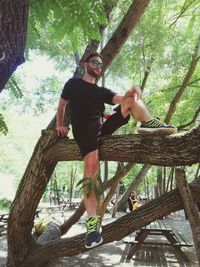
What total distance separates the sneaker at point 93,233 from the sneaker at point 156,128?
3.67 ft

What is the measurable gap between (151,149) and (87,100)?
3.28ft

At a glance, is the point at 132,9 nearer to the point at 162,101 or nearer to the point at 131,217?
the point at 131,217

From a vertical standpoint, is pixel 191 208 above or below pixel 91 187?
above

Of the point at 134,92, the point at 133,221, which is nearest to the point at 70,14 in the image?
the point at 134,92

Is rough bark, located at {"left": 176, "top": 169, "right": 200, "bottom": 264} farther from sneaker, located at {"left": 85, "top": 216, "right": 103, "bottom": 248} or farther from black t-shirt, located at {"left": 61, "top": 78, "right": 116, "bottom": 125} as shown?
sneaker, located at {"left": 85, "top": 216, "right": 103, "bottom": 248}

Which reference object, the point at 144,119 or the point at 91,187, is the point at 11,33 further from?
the point at 144,119

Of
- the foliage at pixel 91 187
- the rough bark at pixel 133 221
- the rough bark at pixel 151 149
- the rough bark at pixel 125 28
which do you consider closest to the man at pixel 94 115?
the rough bark at pixel 151 149

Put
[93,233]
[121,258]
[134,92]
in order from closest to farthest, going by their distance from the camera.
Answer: [93,233] < [134,92] < [121,258]

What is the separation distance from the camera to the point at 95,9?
357 centimetres

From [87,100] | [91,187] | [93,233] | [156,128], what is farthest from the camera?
[87,100]

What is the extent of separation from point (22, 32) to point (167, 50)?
895 centimetres

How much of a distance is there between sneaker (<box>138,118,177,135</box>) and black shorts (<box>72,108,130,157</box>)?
0.43 m

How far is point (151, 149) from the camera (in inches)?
165

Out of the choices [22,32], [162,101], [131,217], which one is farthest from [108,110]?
[22,32]
